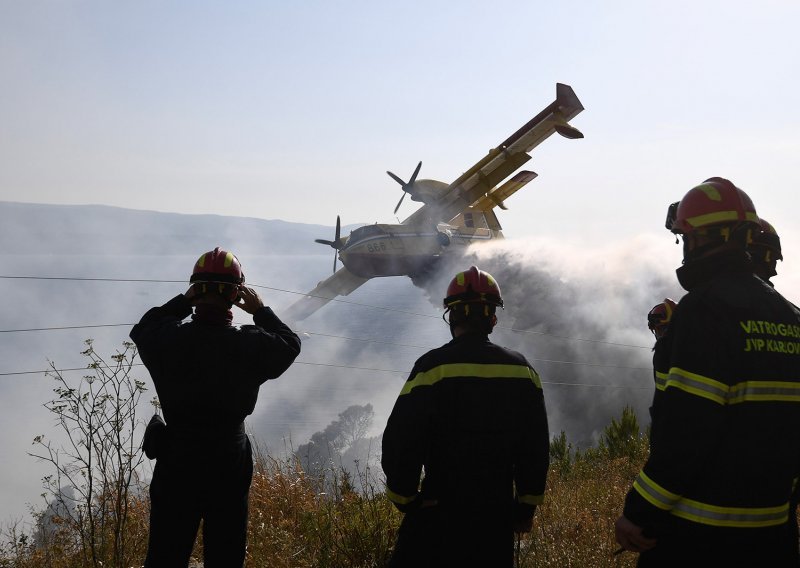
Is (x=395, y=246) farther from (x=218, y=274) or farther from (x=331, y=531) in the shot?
(x=218, y=274)

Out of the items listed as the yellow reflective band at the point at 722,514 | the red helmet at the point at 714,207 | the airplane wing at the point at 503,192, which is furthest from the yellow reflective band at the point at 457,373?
the airplane wing at the point at 503,192

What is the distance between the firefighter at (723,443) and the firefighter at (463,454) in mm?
648

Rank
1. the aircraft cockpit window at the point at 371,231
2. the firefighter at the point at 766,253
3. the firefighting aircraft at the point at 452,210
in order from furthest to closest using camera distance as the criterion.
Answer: the aircraft cockpit window at the point at 371,231
the firefighting aircraft at the point at 452,210
the firefighter at the point at 766,253

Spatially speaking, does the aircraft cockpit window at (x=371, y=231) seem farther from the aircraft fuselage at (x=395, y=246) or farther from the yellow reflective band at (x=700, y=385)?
the yellow reflective band at (x=700, y=385)

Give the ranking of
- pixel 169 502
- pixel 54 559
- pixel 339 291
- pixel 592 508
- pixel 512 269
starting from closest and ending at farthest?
→ pixel 169 502 → pixel 54 559 → pixel 592 508 → pixel 512 269 → pixel 339 291

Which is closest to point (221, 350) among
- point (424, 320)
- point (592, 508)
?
point (592, 508)

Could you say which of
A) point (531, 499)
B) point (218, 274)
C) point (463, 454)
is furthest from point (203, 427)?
point (531, 499)

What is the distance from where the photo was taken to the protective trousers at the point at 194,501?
3.28 meters

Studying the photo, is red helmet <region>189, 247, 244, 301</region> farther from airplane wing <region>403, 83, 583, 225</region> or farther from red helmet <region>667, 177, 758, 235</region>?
airplane wing <region>403, 83, 583, 225</region>

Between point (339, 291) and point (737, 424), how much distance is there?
3362 cm

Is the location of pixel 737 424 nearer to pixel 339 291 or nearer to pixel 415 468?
pixel 415 468

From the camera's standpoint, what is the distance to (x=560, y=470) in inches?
368

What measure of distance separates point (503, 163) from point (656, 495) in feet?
86.4

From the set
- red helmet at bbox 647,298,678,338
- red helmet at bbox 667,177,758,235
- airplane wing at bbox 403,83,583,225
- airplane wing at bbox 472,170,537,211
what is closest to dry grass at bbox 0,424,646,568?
red helmet at bbox 647,298,678,338
